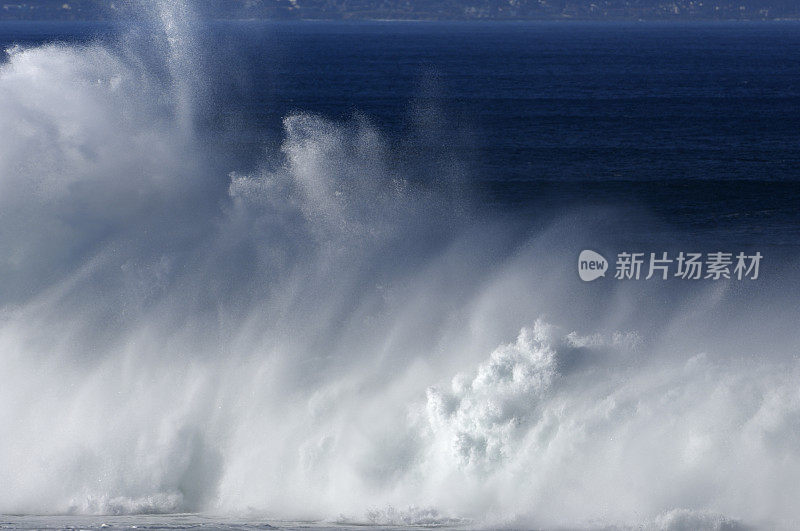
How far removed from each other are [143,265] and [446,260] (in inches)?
366

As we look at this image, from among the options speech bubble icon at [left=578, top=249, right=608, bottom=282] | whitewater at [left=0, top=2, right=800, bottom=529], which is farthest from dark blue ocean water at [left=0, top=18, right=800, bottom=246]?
whitewater at [left=0, top=2, right=800, bottom=529]

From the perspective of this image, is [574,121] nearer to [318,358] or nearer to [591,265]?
[591,265]

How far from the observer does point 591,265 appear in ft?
109

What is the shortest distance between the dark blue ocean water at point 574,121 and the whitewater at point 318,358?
19565 mm

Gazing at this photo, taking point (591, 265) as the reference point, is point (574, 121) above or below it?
above

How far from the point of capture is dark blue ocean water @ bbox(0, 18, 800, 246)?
5188 cm

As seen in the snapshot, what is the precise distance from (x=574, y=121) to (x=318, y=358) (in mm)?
60967

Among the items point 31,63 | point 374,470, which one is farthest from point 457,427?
point 31,63

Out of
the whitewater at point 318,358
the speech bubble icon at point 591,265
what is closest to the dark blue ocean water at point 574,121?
the speech bubble icon at point 591,265

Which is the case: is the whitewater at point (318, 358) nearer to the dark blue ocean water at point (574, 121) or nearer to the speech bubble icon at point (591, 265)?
the speech bubble icon at point (591, 265)

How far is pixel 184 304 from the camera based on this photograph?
25094 mm

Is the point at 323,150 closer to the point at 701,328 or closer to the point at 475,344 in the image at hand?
the point at 475,344

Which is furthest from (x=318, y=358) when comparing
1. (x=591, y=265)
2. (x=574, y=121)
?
(x=574, y=121)

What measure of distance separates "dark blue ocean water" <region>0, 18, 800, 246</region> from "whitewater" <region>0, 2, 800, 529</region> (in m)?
19.6
